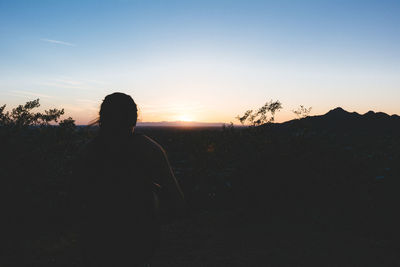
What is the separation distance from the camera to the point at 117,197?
6.25 ft

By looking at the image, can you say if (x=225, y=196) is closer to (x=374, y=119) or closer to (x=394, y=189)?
(x=394, y=189)

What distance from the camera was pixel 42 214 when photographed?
9.48 meters

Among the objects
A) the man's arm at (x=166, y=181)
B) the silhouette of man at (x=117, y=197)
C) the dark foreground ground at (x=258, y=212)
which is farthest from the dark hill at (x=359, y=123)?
the silhouette of man at (x=117, y=197)

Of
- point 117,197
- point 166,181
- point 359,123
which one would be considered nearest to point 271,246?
point 166,181

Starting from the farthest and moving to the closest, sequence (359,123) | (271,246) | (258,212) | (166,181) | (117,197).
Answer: (359,123)
(258,212)
(271,246)
(166,181)
(117,197)

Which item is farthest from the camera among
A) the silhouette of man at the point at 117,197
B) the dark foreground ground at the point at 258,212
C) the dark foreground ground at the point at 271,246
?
the dark foreground ground at the point at 258,212

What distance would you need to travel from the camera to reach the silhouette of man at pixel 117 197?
1897 millimetres

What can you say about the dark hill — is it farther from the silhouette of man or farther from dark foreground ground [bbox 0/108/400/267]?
the silhouette of man

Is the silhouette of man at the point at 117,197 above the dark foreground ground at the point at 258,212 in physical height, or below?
above

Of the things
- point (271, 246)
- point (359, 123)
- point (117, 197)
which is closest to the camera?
point (117, 197)

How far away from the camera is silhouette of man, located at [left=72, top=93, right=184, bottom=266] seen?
1.90m

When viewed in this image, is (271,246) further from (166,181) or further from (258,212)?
(166,181)

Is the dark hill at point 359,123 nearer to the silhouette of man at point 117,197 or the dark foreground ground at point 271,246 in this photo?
the dark foreground ground at point 271,246

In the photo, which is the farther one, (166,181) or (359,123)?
(359,123)
